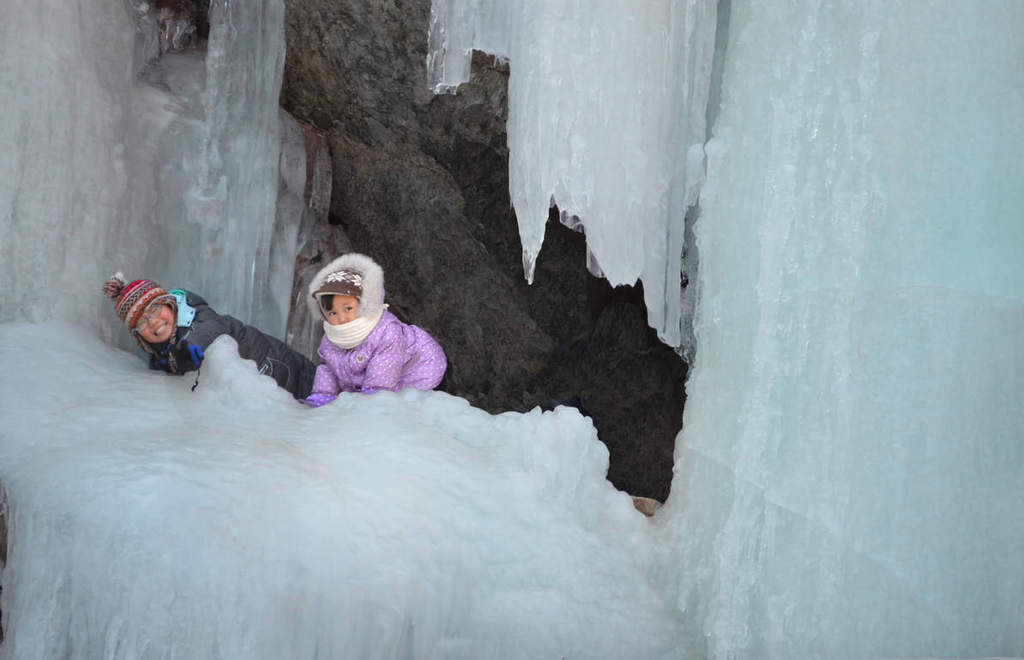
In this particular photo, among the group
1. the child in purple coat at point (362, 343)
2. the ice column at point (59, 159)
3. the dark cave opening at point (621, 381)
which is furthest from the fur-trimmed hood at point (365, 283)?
the dark cave opening at point (621, 381)

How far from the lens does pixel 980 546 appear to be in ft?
7.68

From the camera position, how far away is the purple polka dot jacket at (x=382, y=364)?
330 cm

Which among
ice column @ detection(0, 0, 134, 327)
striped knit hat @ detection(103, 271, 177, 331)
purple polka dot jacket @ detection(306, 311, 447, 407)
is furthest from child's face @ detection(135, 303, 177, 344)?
purple polka dot jacket @ detection(306, 311, 447, 407)

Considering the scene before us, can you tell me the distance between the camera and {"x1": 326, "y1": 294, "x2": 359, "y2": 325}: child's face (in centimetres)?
331

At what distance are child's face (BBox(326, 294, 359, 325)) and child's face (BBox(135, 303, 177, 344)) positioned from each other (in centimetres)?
55

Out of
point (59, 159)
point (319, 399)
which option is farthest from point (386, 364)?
point (59, 159)

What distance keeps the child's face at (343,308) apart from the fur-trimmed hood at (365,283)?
0.06 feet

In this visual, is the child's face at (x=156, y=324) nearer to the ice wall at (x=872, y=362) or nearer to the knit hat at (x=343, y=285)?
the knit hat at (x=343, y=285)

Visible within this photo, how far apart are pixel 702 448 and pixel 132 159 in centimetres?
254

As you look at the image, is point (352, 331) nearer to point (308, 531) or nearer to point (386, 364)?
point (386, 364)

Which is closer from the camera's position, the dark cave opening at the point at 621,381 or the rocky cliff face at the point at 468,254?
the rocky cliff face at the point at 468,254

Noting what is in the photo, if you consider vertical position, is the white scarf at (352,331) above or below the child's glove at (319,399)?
above

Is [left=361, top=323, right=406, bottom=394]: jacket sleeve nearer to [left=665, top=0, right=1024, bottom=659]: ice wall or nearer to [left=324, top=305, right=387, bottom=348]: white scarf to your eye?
[left=324, top=305, right=387, bottom=348]: white scarf

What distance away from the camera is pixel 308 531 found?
2.40 m
